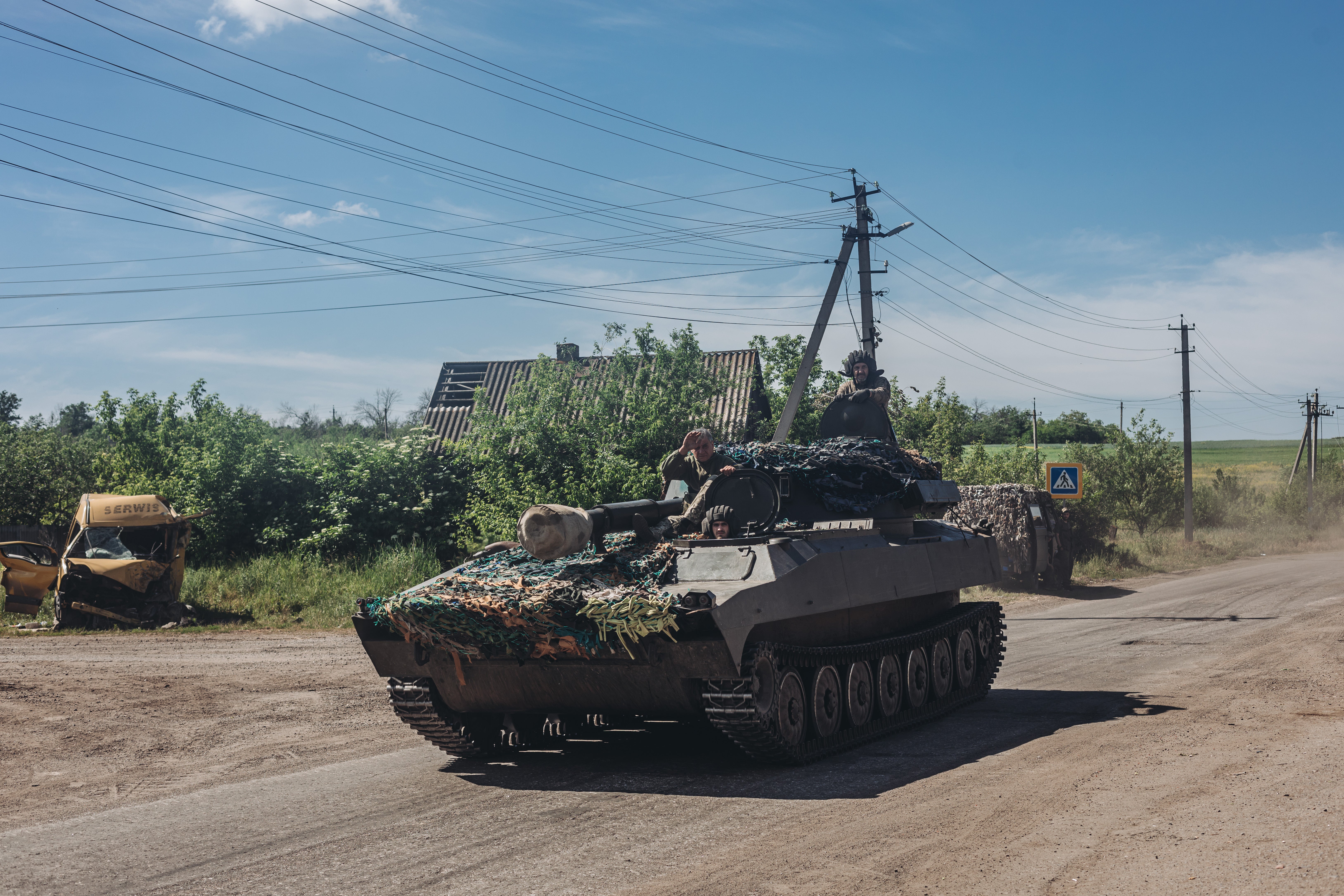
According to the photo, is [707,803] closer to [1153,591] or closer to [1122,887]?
[1122,887]

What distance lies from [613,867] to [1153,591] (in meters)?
19.5

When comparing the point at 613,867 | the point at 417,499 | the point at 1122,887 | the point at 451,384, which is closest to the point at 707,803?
the point at 613,867

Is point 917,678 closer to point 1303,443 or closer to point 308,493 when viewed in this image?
point 308,493

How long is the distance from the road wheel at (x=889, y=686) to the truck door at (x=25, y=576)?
14.1 meters

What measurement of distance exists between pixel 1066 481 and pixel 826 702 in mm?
13570

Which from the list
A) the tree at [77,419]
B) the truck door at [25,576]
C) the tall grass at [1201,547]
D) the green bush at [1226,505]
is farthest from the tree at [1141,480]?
the tree at [77,419]

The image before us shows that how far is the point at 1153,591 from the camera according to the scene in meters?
22.2

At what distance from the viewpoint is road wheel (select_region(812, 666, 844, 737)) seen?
812 centimetres

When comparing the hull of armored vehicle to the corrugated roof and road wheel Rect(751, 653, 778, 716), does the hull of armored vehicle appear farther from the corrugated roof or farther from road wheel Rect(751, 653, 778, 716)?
the corrugated roof

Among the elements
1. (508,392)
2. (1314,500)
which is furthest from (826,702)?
(1314,500)

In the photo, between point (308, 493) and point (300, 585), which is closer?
point (300, 585)

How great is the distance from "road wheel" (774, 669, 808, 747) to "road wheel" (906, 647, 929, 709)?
1.96m

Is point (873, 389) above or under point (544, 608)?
above

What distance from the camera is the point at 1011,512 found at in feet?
73.8
